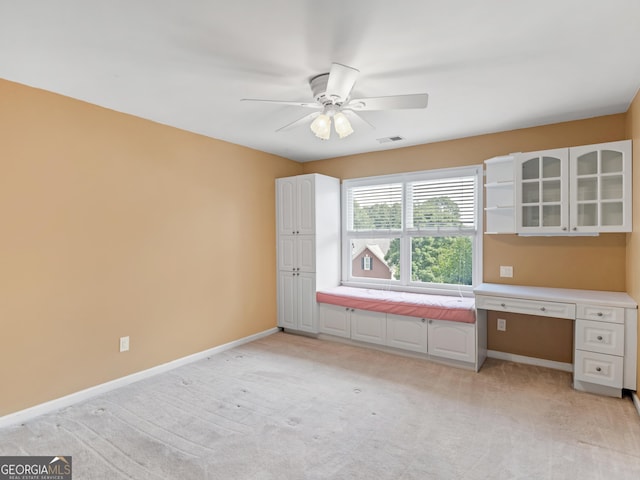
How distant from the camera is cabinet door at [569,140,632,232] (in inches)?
114

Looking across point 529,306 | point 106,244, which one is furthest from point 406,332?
point 106,244

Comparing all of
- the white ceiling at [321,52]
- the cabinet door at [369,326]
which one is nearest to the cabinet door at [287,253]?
the cabinet door at [369,326]

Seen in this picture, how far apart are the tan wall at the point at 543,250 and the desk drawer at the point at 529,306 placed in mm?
572

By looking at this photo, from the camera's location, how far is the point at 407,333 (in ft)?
12.3

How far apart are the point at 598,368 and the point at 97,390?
4.22 meters

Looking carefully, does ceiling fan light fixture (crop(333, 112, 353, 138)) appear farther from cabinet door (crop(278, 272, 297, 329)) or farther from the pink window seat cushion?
cabinet door (crop(278, 272, 297, 329))

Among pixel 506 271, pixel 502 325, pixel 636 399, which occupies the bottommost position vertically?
pixel 636 399

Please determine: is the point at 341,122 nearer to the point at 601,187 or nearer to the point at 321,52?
the point at 321,52

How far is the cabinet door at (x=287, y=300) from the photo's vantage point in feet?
15.3

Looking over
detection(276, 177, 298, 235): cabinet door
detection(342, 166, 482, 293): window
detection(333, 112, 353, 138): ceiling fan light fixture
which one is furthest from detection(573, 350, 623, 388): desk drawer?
detection(276, 177, 298, 235): cabinet door

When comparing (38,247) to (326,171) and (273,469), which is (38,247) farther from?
(326,171)

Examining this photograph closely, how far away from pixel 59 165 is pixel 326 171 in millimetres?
3219

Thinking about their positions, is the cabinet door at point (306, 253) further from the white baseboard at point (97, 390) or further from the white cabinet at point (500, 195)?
the white cabinet at point (500, 195)

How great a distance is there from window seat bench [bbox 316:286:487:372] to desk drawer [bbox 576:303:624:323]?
0.85m
